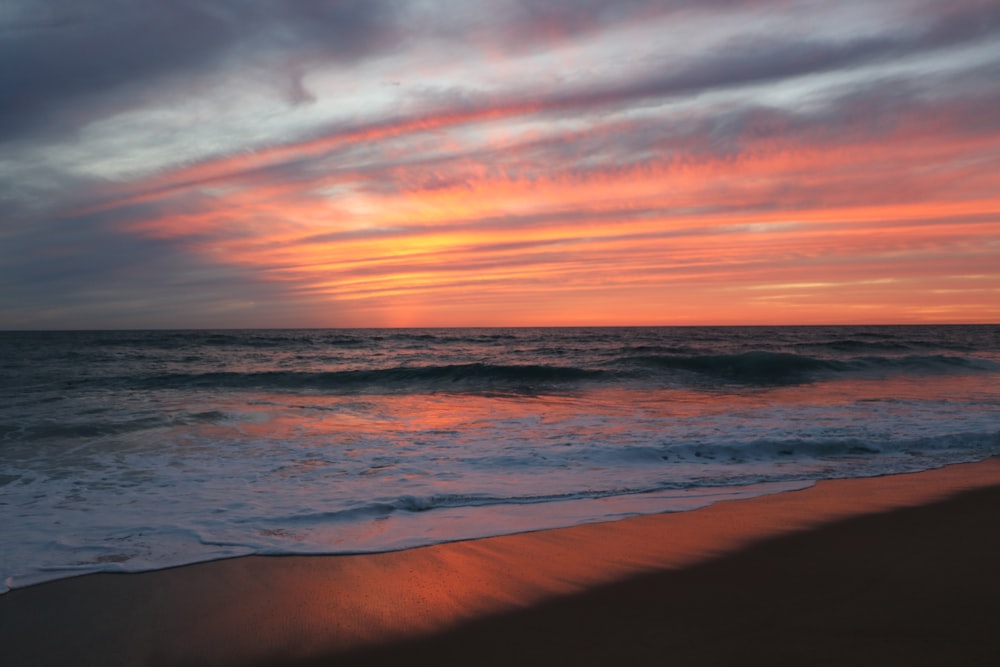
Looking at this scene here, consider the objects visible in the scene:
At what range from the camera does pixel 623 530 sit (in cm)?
488

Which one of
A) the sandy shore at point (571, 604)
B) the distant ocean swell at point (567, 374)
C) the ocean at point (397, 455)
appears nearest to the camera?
the sandy shore at point (571, 604)

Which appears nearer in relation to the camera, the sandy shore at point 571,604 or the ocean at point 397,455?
the sandy shore at point 571,604

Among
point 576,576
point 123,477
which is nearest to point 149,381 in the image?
point 123,477

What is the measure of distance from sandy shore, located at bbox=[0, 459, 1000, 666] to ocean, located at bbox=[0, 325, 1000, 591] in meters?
0.48

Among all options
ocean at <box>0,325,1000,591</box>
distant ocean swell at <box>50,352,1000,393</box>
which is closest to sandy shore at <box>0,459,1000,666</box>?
ocean at <box>0,325,1000,591</box>

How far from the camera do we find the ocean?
492 centimetres

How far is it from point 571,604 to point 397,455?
4664 mm

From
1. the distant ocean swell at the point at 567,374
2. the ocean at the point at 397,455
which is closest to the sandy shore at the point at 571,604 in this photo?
the ocean at the point at 397,455

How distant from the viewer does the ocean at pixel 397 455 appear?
4.92 meters

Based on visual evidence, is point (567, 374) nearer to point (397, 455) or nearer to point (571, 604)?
point (397, 455)

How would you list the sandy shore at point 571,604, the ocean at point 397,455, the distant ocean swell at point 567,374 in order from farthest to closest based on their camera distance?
the distant ocean swell at point 567,374
the ocean at point 397,455
the sandy shore at point 571,604

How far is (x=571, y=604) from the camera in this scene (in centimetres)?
352

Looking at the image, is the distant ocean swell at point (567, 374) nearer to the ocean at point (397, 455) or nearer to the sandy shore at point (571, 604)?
the ocean at point (397, 455)

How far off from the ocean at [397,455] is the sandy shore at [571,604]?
48 cm
